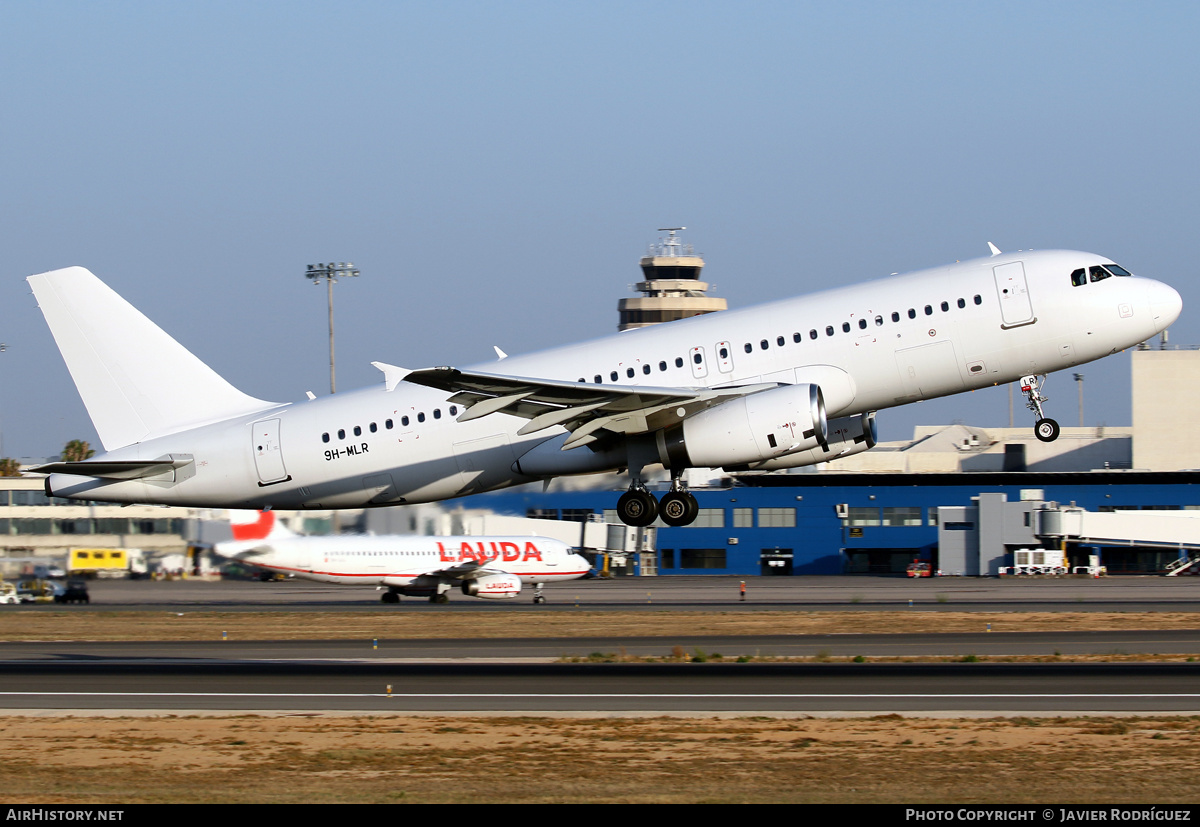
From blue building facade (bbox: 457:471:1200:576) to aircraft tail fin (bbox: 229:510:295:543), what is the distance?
33278mm

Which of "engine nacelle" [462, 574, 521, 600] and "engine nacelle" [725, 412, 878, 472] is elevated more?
"engine nacelle" [725, 412, 878, 472]

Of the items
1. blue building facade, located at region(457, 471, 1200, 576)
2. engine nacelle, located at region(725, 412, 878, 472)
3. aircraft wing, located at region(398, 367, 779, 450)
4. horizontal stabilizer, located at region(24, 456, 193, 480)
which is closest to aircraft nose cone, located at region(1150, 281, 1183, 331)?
engine nacelle, located at region(725, 412, 878, 472)

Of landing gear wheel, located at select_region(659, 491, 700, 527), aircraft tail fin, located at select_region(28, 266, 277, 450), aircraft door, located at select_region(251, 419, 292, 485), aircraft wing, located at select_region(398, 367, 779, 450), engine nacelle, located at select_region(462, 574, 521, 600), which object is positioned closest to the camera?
aircraft wing, located at select_region(398, 367, 779, 450)

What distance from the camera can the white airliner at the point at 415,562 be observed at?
193ft

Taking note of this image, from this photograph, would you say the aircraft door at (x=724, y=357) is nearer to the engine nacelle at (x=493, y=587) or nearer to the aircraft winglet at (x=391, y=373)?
the aircraft winglet at (x=391, y=373)

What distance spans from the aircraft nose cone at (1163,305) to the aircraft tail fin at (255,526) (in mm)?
35355

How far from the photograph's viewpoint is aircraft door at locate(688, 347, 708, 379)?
31484 millimetres

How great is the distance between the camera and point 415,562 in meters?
60.5

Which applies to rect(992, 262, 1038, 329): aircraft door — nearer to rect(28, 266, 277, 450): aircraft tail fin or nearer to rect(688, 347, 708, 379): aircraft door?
rect(688, 347, 708, 379): aircraft door

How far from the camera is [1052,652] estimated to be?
35.1m

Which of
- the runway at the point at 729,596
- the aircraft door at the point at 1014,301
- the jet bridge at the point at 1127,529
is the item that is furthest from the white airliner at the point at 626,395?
the jet bridge at the point at 1127,529
